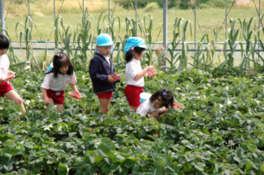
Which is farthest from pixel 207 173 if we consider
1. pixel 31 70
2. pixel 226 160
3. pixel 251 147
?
pixel 31 70

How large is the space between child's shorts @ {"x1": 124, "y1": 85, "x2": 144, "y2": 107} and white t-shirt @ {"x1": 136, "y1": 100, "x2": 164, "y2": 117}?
12 cm

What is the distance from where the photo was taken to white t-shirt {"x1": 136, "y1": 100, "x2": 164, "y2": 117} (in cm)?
418

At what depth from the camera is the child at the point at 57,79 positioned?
13.6 ft

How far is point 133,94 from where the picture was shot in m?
4.34

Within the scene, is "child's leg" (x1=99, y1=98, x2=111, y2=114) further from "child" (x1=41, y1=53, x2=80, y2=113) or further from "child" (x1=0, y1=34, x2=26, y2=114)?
"child" (x1=0, y1=34, x2=26, y2=114)

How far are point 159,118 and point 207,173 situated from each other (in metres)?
1.23

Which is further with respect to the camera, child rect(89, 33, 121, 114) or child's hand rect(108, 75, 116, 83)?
child rect(89, 33, 121, 114)

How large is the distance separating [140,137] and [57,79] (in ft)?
3.83

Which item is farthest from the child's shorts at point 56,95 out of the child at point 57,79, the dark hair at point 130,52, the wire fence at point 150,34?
the wire fence at point 150,34

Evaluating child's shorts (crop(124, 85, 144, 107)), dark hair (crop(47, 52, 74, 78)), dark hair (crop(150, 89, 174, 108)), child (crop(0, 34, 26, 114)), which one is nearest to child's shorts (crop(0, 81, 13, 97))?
child (crop(0, 34, 26, 114))

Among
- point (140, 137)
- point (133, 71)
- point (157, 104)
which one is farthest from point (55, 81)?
point (140, 137)

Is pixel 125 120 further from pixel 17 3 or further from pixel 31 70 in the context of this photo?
pixel 17 3

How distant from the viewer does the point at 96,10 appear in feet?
26.7

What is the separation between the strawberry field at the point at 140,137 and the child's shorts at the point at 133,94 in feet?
0.37
